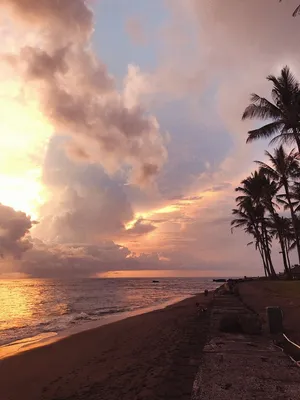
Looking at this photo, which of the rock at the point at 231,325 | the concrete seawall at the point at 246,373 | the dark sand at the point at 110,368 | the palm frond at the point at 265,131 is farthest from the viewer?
the palm frond at the point at 265,131

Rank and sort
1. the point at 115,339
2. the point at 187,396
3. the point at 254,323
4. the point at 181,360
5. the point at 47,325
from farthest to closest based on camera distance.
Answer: the point at 47,325, the point at 115,339, the point at 254,323, the point at 181,360, the point at 187,396

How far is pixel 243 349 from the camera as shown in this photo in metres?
8.80

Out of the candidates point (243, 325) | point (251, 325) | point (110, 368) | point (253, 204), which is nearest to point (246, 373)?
point (110, 368)

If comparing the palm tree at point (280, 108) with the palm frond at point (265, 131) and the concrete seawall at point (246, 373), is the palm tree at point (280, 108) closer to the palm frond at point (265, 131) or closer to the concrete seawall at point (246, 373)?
the palm frond at point (265, 131)

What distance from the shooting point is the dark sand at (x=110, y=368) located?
6.41 meters

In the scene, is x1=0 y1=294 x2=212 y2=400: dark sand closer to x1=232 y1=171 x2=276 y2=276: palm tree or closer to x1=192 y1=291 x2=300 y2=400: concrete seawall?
x1=192 y1=291 x2=300 y2=400: concrete seawall

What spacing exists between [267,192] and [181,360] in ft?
112

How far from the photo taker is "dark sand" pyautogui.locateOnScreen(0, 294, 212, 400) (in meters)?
6.41

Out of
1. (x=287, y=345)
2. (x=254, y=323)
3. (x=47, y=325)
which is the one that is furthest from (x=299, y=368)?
(x=47, y=325)

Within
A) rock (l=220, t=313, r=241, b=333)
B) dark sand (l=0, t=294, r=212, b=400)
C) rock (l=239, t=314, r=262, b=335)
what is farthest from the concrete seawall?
rock (l=220, t=313, r=241, b=333)

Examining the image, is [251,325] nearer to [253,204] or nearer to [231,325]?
[231,325]

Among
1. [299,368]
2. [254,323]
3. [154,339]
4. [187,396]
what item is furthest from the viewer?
[154,339]

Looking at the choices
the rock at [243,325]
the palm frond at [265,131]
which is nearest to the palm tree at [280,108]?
the palm frond at [265,131]

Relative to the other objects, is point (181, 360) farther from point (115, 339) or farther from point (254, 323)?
point (115, 339)
